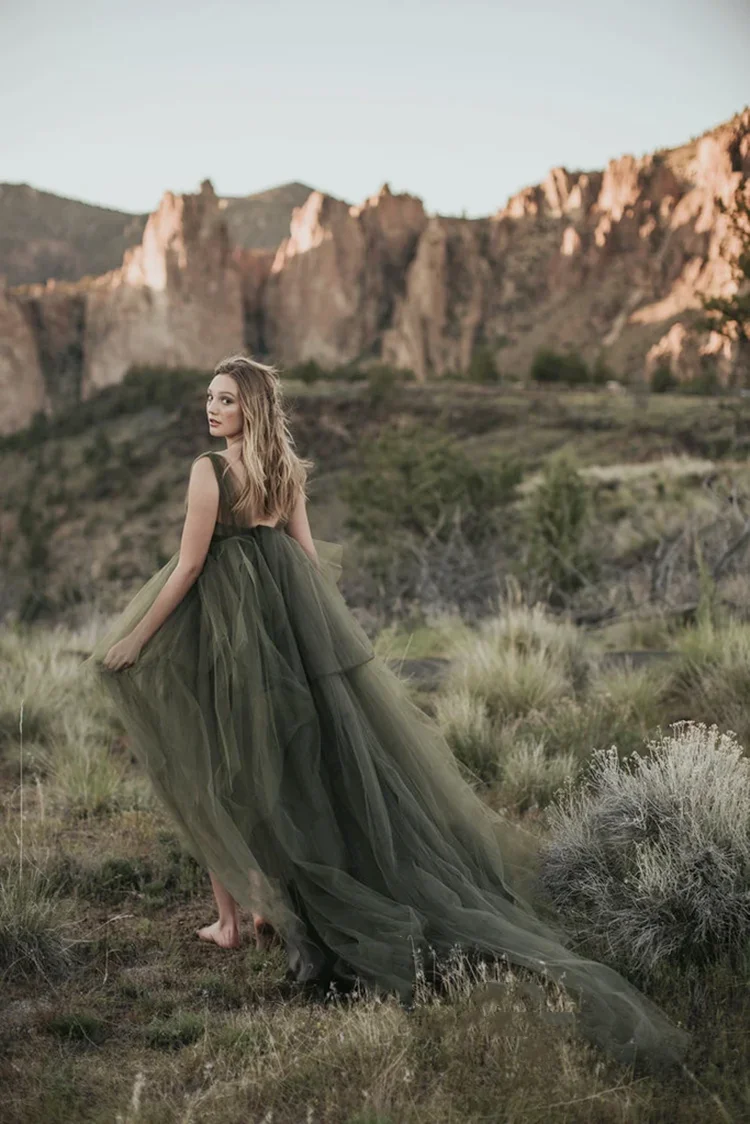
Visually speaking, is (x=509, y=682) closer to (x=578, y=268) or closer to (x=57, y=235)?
(x=578, y=268)

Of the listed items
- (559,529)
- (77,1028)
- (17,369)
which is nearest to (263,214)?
(17,369)

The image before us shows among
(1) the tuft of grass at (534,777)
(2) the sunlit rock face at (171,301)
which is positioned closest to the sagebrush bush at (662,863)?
(1) the tuft of grass at (534,777)

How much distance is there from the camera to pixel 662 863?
11.0 ft

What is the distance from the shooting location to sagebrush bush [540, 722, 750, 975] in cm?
318

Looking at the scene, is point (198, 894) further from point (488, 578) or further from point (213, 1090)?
point (488, 578)

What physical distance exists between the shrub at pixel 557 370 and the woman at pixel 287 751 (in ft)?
163

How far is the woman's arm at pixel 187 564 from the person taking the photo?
11.3 feet

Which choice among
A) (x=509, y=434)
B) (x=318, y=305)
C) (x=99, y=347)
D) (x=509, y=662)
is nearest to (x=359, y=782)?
(x=509, y=662)

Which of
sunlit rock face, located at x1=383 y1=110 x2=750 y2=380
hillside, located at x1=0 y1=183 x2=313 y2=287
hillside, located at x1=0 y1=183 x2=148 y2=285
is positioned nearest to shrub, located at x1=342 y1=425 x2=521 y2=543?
sunlit rock face, located at x1=383 y1=110 x2=750 y2=380

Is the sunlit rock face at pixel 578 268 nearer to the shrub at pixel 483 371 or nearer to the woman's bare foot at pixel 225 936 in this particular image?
the shrub at pixel 483 371

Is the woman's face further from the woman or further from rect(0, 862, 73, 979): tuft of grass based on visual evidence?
rect(0, 862, 73, 979): tuft of grass

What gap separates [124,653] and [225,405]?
2.96 feet

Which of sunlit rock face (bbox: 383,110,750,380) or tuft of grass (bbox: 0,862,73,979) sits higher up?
sunlit rock face (bbox: 383,110,750,380)

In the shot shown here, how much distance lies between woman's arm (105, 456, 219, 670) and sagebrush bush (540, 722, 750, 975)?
62.0 inches
